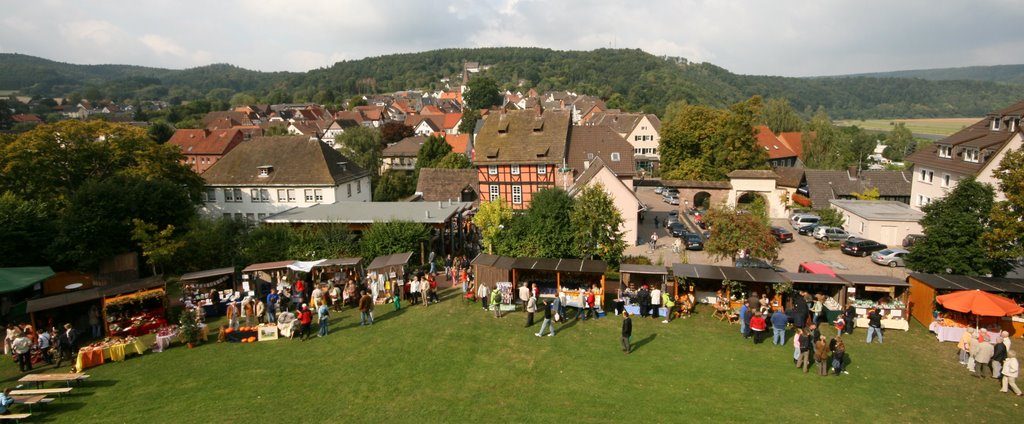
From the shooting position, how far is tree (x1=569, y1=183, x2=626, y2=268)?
83.9 ft

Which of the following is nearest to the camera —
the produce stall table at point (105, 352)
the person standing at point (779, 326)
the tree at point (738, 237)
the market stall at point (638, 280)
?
the produce stall table at point (105, 352)

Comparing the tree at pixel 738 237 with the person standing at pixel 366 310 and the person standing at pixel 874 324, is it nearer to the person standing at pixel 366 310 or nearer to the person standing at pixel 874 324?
the person standing at pixel 874 324

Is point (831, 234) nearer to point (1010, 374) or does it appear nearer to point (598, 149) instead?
point (598, 149)

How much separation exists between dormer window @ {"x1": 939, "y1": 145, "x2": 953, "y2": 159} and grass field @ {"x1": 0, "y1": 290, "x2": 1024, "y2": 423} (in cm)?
2677

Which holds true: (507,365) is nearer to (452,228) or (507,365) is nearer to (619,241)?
(619,241)

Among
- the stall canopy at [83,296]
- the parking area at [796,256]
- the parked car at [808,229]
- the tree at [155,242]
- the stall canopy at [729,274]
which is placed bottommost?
the parking area at [796,256]

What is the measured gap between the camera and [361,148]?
68312mm

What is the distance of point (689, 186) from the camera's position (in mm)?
48125

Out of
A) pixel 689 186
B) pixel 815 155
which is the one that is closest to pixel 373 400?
pixel 689 186

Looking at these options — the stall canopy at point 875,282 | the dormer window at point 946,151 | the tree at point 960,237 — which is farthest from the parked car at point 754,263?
the dormer window at point 946,151

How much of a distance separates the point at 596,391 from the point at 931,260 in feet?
57.2

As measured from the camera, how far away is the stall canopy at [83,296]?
1881 centimetres

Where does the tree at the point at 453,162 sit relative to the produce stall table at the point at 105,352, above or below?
above

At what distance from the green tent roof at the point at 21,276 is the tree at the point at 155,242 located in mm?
3757
